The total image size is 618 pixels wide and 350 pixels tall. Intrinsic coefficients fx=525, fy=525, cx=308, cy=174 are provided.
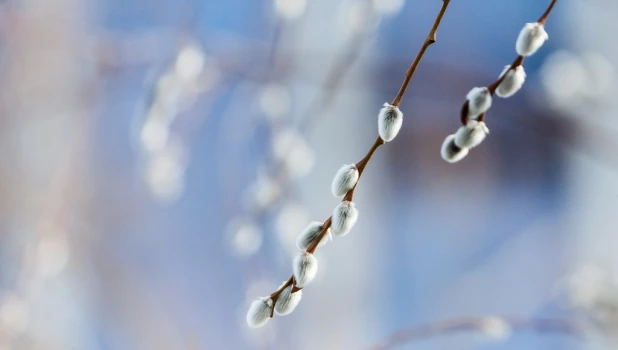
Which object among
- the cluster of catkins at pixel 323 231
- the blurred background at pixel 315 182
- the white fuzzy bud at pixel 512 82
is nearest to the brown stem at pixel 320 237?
the cluster of catkins at pixel 323 231

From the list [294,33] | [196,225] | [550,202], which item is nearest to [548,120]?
[550,202]

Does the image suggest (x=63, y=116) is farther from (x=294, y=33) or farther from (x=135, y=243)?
(x=294, y=33)

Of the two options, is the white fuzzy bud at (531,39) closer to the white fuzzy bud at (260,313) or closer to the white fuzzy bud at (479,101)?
the white fuzzy bud at (479,101)

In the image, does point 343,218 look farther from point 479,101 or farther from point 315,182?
point 315,182

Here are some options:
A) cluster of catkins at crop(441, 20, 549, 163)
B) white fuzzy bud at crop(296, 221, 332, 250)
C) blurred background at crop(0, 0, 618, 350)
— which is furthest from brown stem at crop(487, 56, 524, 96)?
blurred background at crop(0, 0, 618, 350)

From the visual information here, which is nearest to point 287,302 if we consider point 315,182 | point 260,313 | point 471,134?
point 260,313
